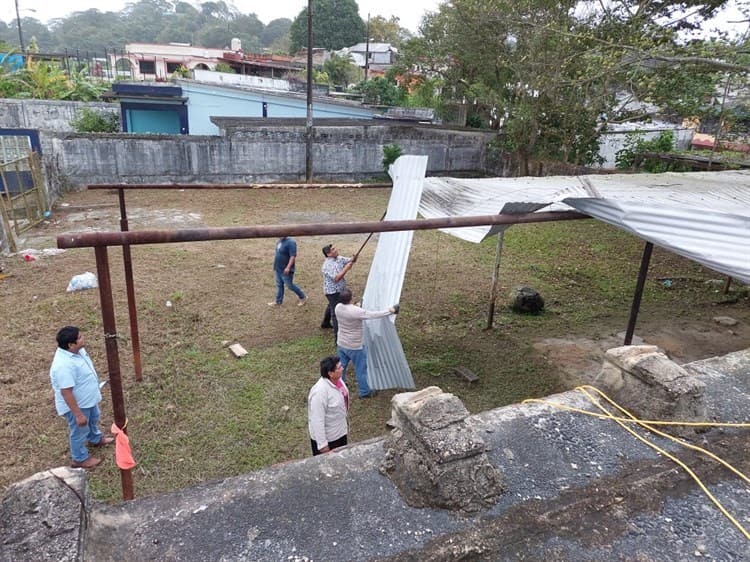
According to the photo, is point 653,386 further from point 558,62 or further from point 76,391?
point 558,62

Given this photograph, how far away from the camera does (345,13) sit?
52.9m

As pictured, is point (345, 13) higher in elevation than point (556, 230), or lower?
higher

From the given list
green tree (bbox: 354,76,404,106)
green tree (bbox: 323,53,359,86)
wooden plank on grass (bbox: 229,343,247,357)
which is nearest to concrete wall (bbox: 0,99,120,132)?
green tree (bbox: 354,76,404,106)

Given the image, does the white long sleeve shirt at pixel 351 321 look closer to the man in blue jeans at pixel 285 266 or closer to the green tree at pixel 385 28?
the man in blue jeans at pixel 285 266

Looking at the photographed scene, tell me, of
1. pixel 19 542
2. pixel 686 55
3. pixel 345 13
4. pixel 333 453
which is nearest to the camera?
pixel 19 542

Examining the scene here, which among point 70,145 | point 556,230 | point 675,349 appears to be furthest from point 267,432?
point 70,145

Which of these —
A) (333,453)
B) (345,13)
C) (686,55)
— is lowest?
(333,453)

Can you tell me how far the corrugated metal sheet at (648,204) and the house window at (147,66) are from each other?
137 feet

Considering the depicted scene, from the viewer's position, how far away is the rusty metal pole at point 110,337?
227 cm

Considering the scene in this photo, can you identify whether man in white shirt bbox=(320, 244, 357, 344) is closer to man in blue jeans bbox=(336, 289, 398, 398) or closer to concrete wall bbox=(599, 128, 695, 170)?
man in blue jeans bbox=(336, 289, 398, 398)

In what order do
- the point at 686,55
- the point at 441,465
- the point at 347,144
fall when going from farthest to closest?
1. the point at 347,144
2. the point at 686,55
3. the point at 441,465

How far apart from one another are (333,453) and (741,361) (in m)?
2.93

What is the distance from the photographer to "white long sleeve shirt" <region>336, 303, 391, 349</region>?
483 cm

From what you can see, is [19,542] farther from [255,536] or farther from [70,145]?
[70,145]
